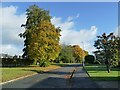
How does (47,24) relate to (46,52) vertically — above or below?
above

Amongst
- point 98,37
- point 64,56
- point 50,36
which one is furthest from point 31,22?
Result: point 64,56

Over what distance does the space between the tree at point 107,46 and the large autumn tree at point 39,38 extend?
76.2 feet

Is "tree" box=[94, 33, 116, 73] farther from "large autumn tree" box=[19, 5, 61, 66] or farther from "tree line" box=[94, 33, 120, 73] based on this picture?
"large autumn tree" box=[19, 5, 61, 66]

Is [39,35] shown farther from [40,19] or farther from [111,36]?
[111,36]

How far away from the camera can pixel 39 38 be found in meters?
65.1

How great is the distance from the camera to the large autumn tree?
6462 centimetres

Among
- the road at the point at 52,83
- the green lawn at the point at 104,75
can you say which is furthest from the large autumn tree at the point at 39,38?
the road at the point at 52,83

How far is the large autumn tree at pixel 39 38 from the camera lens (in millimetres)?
64625

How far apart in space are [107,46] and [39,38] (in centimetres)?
2591

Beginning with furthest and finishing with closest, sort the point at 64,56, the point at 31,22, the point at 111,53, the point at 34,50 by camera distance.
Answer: the point at 64,56 < the point at 31,22 < the point at 34,50 < the point at 111,53

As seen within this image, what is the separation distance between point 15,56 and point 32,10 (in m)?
11.9

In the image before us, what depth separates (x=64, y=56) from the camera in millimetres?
129750

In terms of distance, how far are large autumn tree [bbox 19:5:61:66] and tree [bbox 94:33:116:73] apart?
2324 cm

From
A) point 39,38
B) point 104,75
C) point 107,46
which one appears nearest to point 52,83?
point 104,75
